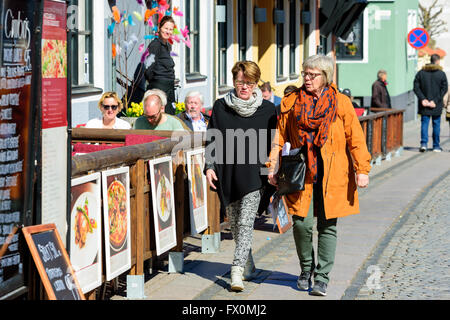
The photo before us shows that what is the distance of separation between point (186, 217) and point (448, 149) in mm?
15832

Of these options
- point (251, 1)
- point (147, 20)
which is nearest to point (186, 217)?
point (147, 20)

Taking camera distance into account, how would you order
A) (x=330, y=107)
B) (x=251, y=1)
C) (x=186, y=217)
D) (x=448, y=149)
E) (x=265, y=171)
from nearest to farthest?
1. (x=330, y=107)
2. (x=265, y=171)
3. (x=186, y=217)
4. (x=251, y=1)
5. (x=448, y=149)

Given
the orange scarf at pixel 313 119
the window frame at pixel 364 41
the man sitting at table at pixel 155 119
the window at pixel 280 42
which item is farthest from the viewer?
the window frame at pixel 364 41

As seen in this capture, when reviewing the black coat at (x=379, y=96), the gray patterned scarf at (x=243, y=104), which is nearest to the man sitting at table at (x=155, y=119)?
→ the gray patterned scarf at (x=243, y=104)

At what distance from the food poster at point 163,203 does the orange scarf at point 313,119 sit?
1.13 meters

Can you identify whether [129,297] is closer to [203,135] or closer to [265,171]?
[265,171]

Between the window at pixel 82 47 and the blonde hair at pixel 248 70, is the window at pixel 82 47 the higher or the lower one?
the higher one

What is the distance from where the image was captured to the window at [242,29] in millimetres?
21445

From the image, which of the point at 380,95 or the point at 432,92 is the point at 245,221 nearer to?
the point at 432,92

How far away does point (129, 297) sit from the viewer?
7.54m

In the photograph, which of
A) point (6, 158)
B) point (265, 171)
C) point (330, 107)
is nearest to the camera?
point (6, 158)

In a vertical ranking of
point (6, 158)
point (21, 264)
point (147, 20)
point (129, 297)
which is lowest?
point (129, 297)

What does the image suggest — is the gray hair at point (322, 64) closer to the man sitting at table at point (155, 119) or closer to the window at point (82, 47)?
the man sitting at table at point (155, 119)

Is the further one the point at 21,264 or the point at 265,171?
the point at 265,171
